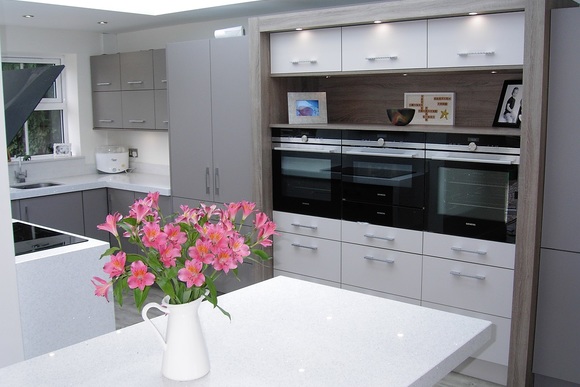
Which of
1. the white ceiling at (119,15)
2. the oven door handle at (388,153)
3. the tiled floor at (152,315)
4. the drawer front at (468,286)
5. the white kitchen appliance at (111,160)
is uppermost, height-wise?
the white ceiling at (119,15)

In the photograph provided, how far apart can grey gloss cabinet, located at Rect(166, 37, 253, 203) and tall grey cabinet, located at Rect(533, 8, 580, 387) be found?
1910mm

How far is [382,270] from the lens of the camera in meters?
3.90

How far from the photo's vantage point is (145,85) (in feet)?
17.9

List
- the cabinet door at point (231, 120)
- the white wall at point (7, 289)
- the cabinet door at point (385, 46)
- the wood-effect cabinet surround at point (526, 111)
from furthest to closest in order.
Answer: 1. the cabinet door at point (231, 120)
2. the cabinet door at point (385, 46)
3. the wood-effect cabinet surround at point (526, 111)
4. the white wall at point (7, 289)

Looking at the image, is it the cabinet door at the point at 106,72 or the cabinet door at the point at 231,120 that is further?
the cabinet door at the point at 106,72

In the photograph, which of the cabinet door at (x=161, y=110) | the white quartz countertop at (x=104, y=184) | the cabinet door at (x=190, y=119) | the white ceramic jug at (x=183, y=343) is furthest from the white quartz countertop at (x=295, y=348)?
the cabinet door at (x=161, y=110)

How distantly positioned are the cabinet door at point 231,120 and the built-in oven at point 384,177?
28.5 inches

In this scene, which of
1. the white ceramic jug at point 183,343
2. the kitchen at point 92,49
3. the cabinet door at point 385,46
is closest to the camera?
the white ceramic jug at point 183,343

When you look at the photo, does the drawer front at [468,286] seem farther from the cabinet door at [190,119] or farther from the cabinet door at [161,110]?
the cabinet door at [161,110]

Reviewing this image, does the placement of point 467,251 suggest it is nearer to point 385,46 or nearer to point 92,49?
point 385,46

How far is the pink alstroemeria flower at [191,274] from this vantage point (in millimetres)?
1454

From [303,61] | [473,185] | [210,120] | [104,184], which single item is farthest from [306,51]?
[104,184]

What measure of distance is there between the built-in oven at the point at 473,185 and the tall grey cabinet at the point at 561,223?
0.61ft

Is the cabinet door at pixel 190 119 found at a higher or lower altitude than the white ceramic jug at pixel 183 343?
higher
